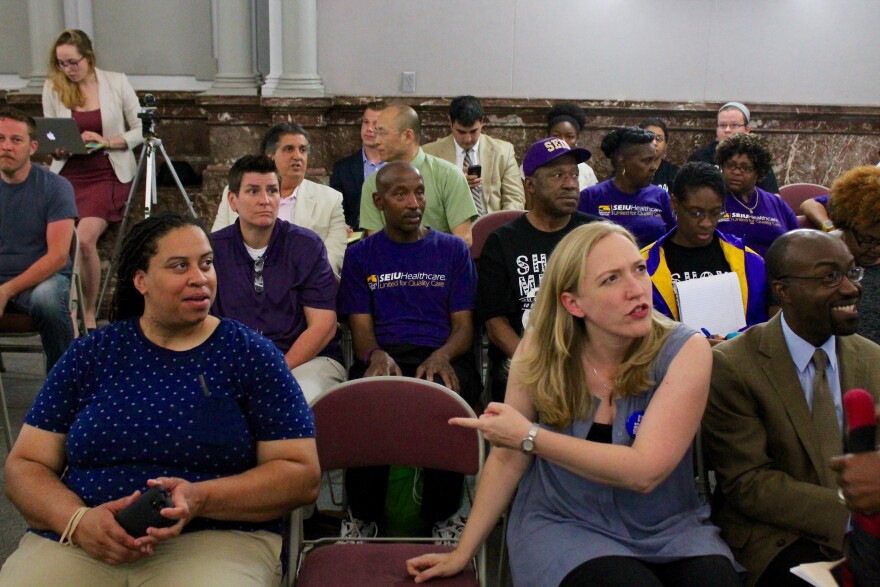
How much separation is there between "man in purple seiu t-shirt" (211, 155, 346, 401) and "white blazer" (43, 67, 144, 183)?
2.56m

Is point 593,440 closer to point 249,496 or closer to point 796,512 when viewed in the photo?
point 796,512

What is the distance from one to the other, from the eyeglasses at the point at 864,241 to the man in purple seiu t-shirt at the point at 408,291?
1.37m

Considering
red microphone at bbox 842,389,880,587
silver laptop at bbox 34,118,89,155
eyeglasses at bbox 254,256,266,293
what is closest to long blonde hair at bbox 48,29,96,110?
silver laptop at bbox 34,118,89,155

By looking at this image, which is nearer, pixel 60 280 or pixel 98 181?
pixel 60 280

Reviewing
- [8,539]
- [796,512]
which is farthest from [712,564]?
[8,539]

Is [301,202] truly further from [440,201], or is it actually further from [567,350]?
[567,350]

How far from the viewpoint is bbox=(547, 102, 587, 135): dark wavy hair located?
5.49 m

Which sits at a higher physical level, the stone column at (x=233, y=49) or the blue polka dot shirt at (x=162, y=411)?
the stone column at (x=233, y=49)

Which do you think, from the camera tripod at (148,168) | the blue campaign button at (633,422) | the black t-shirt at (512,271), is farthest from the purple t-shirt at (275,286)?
the camera tripod at (148,168)

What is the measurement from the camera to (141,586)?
6.19ft

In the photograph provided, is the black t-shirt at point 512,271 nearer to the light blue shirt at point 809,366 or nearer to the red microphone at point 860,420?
the light blue shirt at point 809,366

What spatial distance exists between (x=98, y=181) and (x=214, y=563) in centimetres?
420

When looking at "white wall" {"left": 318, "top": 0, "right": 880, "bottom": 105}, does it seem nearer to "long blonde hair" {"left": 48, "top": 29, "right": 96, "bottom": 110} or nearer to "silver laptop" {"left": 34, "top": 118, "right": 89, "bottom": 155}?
"long blonde hair" {"left": 48, "top": 29, "right": 96, "bottom": 110}

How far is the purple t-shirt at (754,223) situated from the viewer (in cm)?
388
